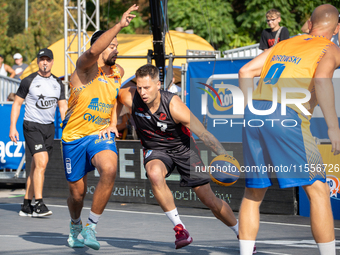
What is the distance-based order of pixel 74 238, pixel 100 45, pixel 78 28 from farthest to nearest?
1. pixel 78 28
2. pixel 74 238
3. pixel 100 45

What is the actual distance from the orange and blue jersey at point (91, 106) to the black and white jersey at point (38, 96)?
2.53 m

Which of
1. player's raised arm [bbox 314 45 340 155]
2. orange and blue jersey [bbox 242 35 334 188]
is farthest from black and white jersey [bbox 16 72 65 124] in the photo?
player's raised arm [bbox 314 45 340 155]

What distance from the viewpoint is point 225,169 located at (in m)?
4.87

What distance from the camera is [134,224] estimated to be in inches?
260

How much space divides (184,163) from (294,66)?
1.71m

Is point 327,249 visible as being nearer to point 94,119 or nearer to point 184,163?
point 184,163

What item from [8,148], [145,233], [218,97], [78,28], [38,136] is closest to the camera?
[145,233]

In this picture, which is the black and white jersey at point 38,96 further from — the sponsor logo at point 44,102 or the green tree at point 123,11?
the green tree at point 123,11

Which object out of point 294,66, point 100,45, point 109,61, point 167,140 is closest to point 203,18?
point 109,61

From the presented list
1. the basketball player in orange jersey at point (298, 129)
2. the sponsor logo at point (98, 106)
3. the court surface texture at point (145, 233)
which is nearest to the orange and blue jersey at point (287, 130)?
the basketball player in orange jersey at point (298, 129)

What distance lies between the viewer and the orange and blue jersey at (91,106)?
5012mm

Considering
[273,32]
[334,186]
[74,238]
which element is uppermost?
[273,32]

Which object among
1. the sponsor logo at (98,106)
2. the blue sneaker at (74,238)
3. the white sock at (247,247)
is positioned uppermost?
the sponsor logo at (98,106)

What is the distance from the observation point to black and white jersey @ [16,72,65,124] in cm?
746
